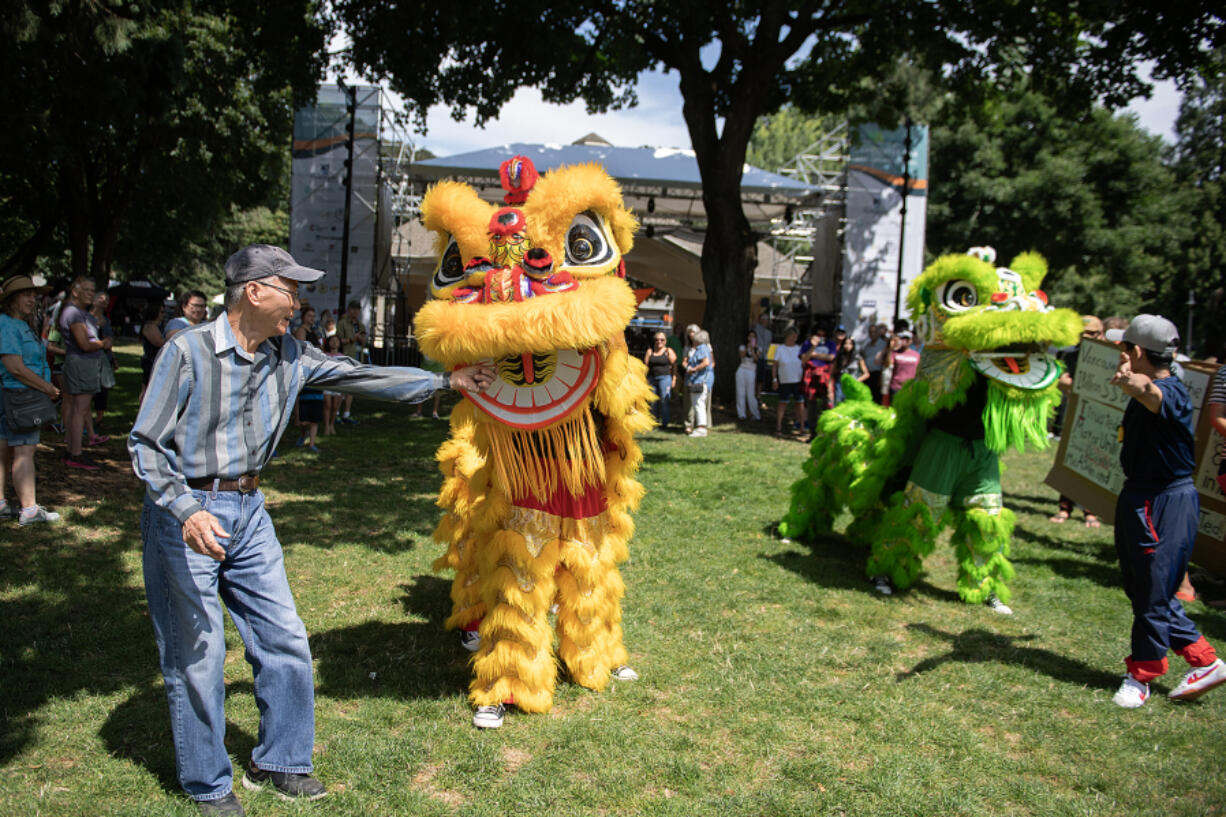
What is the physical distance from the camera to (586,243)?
378 cm

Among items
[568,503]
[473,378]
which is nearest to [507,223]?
[473,378]

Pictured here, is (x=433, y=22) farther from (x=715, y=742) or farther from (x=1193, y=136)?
(x=1193, y=136)

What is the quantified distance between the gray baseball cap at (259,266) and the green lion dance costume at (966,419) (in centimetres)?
401

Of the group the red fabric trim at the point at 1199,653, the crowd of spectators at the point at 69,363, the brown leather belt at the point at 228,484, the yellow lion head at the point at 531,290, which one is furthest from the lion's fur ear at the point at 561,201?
the red fabric trim at the point at 1199,653

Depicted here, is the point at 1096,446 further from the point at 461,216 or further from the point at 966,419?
the point at 461,216

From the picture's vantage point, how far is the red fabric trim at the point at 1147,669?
169 inches

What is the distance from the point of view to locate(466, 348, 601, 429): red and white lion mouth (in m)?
3.65

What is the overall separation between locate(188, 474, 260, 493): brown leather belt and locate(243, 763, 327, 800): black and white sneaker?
107cm

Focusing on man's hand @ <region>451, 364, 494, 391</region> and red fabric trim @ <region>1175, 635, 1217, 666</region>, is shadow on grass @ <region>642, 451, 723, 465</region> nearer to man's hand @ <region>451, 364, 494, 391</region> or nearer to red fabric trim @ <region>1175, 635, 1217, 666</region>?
red fabric trim @ <region>1175, 635, 1217, 666</region>

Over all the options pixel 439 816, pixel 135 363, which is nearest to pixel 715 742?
pixel 439 816

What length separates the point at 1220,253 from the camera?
30703 millimetres

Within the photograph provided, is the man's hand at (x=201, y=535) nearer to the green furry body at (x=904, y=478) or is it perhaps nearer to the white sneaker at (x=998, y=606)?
the green furry body at (x=904, y=478)

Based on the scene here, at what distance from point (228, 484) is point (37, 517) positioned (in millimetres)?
4361

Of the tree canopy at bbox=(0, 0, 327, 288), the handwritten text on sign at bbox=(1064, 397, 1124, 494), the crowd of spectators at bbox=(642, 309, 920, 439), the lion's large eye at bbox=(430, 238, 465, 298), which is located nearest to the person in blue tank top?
the lion's large eye at bbox=(430, 238, 465, 298)
